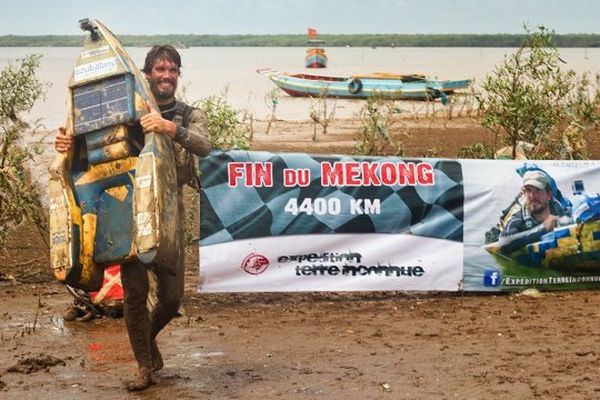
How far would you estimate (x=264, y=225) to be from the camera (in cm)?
994

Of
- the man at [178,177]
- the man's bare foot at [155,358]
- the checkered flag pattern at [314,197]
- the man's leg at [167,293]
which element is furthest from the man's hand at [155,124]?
the checkered flag pattern at [314,197]

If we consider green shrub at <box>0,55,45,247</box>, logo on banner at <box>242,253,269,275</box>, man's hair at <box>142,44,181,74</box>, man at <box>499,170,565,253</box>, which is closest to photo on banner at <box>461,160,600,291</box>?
man at <box>499,170,565,253</box>

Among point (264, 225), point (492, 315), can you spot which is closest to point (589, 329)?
point (492, 315)

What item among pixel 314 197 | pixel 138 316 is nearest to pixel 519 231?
pixel 314 197

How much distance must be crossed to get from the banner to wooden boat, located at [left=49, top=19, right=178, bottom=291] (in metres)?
2.35

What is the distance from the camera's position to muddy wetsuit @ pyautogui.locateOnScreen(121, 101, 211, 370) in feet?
24.1

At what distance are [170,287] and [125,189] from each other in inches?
25.5

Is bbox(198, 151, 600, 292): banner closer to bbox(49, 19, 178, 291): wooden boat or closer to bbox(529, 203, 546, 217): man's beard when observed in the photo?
bbox(529, 203, 546, 217): man's beard

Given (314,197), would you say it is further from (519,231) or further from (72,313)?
(72,313)

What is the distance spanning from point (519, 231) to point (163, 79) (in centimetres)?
375

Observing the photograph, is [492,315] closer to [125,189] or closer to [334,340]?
[334,340]

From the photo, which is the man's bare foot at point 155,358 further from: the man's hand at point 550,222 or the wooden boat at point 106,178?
the man's hand at point 550,222

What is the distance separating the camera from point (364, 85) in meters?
37.7

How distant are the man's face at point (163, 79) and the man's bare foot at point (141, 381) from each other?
1.60 meters
